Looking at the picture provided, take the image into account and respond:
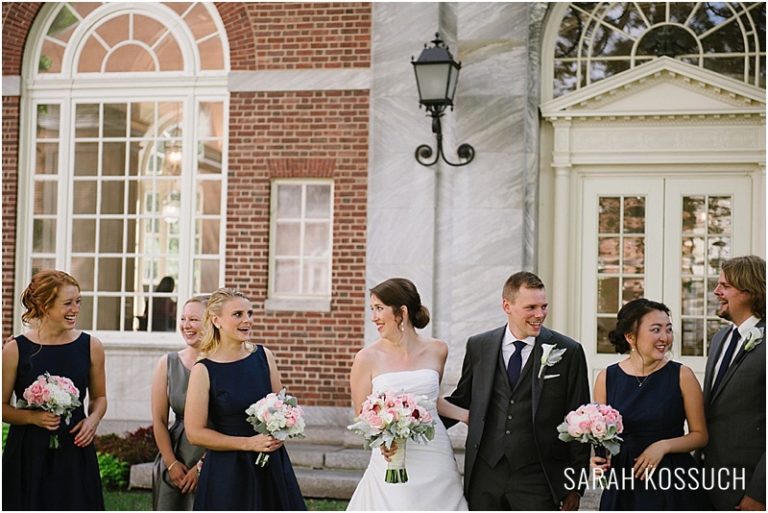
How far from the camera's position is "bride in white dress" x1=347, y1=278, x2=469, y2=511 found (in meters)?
5.61

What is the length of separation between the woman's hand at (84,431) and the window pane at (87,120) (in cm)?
659

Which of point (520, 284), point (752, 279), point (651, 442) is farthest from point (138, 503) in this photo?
point (752, 279)

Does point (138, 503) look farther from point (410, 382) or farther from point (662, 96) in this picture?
point (662, 96)

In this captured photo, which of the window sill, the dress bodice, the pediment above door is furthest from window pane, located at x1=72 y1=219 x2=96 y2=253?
the dress bodice

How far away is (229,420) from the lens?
548cm

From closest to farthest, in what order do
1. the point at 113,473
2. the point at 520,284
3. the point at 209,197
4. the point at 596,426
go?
the point at 596,426 < the point at 520,284 < the point at 113,473 < the point at 209,197

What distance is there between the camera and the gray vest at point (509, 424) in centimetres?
530

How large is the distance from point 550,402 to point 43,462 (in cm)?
285

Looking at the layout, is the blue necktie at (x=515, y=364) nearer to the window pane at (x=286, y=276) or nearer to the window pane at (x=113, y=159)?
the window pane at (x=286, y=276)

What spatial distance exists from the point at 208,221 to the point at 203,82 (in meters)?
1.56

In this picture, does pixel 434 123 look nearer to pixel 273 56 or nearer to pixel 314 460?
pixel 273 56

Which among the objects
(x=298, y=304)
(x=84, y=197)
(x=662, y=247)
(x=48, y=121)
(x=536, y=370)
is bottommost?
(x=536, y=370)

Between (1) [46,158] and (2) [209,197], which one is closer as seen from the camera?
(2) [209,197]

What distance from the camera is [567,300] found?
419 inches
